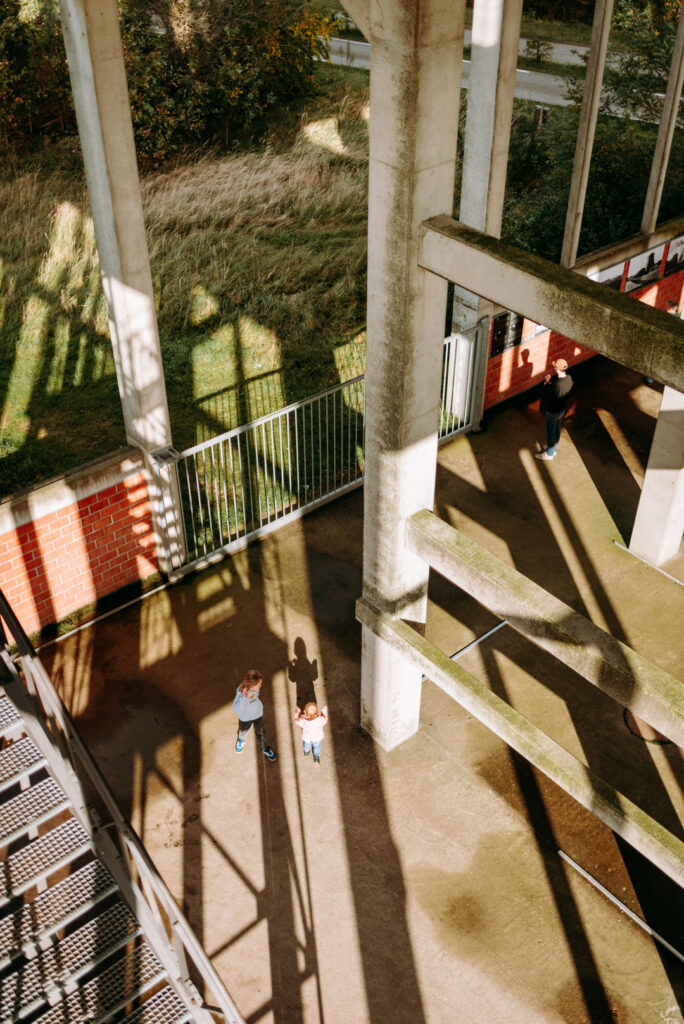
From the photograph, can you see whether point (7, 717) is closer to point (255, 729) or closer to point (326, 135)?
point (255, 729)

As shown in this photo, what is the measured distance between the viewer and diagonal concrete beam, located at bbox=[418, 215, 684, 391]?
17.1ft

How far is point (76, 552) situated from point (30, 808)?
4.73 m

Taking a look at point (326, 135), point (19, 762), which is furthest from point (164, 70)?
point (19, 762)

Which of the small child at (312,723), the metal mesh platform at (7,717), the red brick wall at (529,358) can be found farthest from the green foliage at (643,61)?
the metal mesh platform at (7,717)

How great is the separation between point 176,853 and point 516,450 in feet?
24.4

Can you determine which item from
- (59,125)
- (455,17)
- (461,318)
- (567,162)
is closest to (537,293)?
(455,17)

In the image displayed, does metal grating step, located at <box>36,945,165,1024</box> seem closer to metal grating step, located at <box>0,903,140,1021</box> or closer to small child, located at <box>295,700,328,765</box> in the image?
metal grating step, located at <box>0,903,140,1021</box>

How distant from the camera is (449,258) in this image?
618 centimetres

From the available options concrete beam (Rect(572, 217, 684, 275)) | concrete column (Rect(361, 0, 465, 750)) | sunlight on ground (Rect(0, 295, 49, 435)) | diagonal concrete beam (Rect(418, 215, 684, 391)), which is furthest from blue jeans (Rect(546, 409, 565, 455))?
sunlight on ground (Rect(0, 295, 49, 435))

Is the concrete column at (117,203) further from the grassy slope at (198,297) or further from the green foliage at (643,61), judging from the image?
the green foliage at (643,61)

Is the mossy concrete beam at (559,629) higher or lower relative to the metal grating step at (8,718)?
lower

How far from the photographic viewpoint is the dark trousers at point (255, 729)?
28.1 ft

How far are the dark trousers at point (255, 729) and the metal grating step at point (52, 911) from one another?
3043 mm

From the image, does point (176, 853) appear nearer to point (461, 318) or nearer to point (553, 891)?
point (553, 891)
